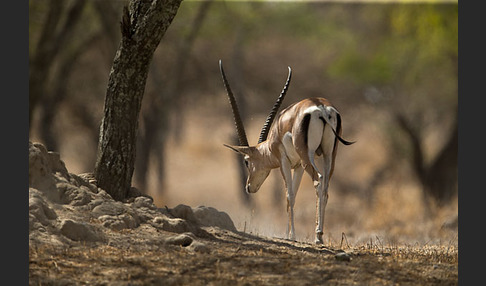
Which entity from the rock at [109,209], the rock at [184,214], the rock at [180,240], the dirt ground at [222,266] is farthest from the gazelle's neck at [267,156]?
the rock at [180,240]

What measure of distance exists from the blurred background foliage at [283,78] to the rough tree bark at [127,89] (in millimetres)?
10182

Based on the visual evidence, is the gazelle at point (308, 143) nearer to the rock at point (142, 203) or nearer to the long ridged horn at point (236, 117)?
the long ridged horn at point (236, 117)

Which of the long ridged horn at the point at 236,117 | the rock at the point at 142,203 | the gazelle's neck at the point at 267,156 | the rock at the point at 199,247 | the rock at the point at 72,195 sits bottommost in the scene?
the rock at the point at 199,247

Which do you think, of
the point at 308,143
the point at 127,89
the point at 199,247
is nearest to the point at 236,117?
the point at 308,143

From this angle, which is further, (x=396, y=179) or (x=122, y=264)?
(x=396, y=179)

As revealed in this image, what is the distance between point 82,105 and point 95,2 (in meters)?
5.16

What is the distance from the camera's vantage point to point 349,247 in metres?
8.98

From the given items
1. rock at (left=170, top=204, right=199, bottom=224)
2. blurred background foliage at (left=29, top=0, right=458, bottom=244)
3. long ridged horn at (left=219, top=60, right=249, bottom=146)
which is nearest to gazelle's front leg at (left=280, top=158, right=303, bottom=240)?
long ridged horn at (left=219, top=60, right=249, bottom=146)

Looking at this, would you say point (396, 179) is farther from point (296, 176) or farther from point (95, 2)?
point (296, 176)

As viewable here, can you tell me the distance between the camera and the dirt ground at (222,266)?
21.3ft

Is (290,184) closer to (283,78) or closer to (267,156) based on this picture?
(267,156)

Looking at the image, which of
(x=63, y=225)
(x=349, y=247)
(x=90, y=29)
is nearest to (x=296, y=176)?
(x=349, y=247)

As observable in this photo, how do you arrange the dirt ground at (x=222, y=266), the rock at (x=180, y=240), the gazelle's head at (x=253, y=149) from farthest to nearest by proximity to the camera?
the gazelle's head at (x=253, y=149) → the rock at (x=180, y=240) → the dirt ground at (x=222, y=266)

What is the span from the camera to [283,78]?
85.4 feet
